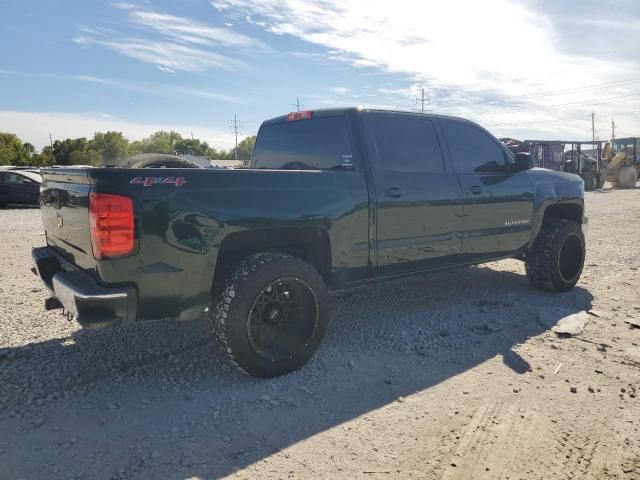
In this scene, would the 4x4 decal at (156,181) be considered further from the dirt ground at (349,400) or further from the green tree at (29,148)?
the green tree at (29,148)

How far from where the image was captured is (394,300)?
5332 mm

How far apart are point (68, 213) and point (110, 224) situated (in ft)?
2.24

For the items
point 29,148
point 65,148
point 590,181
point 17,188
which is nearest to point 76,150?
point 65,148

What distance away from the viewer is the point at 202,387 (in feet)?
10.9

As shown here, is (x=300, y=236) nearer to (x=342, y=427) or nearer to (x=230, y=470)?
(x=342, y=427)

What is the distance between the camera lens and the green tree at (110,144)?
6875 centimetres

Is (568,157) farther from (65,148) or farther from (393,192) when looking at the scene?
(65,148)

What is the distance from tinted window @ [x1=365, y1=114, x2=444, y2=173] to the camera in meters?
4.13

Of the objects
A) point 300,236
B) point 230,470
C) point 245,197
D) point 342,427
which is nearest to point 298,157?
point 300,236

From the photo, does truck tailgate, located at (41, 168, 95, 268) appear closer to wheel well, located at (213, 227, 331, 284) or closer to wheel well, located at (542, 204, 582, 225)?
wheel well, located at (213, 227, 331, 284)

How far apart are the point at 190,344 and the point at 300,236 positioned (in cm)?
132

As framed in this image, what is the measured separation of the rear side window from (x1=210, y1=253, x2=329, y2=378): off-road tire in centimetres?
108

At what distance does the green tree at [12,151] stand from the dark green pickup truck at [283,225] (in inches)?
2474

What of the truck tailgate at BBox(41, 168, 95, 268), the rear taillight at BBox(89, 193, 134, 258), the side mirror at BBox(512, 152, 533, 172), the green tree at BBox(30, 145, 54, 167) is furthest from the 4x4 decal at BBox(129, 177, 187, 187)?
the green tree at BBox(30, 145, 54, 167)
